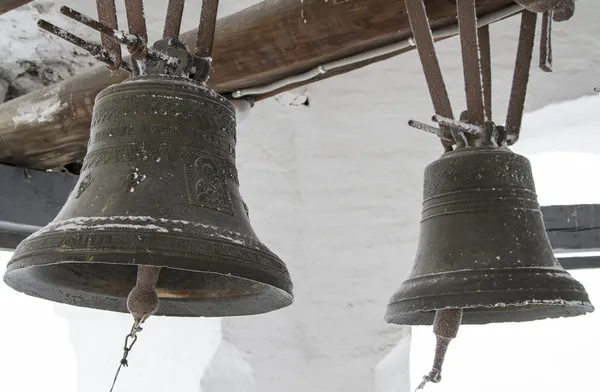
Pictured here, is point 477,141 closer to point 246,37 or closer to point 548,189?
point 246,37

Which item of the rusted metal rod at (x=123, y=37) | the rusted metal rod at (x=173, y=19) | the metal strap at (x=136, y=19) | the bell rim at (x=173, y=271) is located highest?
the rusted metal rod at (x=173, y=19)

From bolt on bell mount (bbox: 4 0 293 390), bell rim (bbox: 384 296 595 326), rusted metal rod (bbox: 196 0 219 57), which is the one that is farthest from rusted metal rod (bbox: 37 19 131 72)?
bell rim (bbox: 384 296 595 326)

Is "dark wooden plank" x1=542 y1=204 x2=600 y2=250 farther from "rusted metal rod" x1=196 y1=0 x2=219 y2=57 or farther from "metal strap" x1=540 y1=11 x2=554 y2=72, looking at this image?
"rusted metal rod" x1=196 y1=0 x2=219 y2=57

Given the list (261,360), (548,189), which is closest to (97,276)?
(261,360)

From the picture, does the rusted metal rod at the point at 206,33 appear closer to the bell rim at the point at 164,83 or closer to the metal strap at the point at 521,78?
the bell rim at the point at 164,83

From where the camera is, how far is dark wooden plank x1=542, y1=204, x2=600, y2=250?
7.18 ft

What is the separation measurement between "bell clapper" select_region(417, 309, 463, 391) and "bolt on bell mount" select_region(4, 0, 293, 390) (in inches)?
9.5

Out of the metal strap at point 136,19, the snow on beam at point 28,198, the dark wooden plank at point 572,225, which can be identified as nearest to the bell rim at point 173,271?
the metal strap at point 136,19

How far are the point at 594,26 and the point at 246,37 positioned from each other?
113cm

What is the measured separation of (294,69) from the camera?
1.68m

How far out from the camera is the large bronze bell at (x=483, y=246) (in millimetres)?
1163

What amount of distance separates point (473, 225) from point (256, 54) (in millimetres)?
642

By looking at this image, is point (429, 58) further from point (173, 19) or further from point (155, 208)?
point (155, 208)

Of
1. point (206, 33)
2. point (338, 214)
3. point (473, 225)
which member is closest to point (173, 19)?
point (206, 33)
